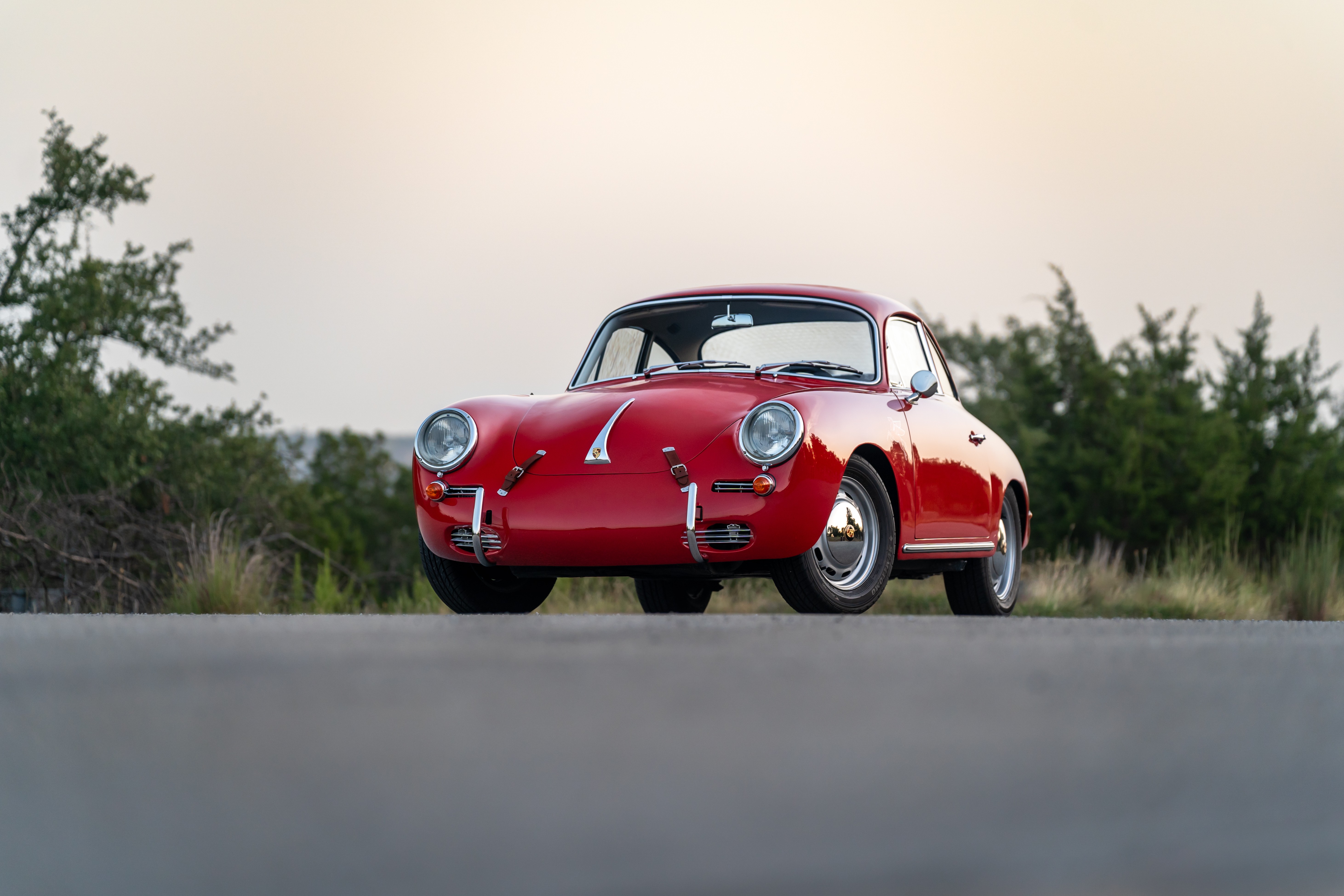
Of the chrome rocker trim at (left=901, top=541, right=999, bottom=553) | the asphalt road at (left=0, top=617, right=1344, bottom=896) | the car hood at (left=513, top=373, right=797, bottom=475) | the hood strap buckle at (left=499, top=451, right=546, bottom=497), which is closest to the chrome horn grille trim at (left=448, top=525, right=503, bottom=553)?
the hood strap buckle at (left=499, top=451, right=546, bottom=497)

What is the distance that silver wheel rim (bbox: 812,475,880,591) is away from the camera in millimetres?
5746

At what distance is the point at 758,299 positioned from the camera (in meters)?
7.23

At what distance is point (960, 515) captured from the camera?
274 inches

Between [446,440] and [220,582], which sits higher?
[446,440]

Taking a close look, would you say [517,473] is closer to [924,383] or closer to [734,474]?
[734,474]

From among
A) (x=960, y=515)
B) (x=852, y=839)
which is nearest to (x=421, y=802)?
(x=852, y=839)

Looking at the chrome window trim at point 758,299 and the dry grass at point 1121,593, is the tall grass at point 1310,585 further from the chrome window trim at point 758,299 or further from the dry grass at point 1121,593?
the chrome window trim at point 758,299

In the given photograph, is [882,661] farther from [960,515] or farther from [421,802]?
[960,515]

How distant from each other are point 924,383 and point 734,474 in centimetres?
166

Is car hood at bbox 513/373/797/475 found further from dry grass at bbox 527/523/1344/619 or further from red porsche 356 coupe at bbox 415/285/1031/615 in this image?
Result: dry grass at bbox 527/523/1344/619

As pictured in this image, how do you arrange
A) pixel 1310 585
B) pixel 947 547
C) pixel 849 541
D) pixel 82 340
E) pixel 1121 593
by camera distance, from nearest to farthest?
pixel 849 541 → pixel 947 547 → pixel 1310 585 → pixel 1121 593 → pixel 82 340

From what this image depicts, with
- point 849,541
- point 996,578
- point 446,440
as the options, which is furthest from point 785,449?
point 996,578

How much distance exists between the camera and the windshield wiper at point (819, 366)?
673cm

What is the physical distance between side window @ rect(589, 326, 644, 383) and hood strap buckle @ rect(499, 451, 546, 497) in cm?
164
